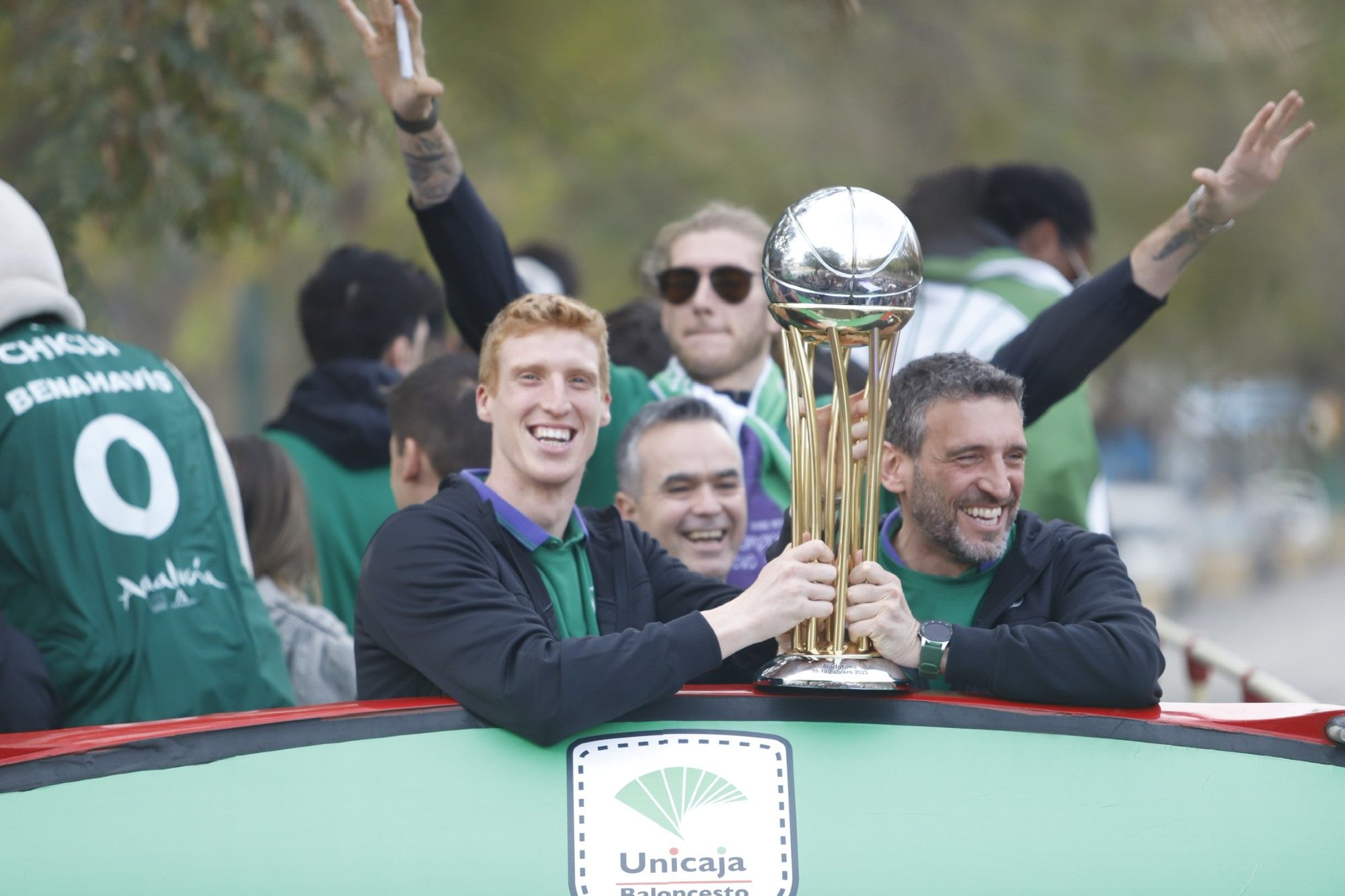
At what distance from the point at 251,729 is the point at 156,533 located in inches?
48.8

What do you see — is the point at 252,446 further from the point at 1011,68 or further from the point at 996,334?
the point at 1011,68

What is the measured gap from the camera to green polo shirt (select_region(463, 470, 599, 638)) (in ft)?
10.6

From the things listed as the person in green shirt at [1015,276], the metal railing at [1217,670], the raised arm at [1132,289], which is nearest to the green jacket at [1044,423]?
the person in green shirt at [1015,276]

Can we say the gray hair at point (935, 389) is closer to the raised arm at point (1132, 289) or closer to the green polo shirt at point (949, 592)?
the green polo shirt at point (949, 592)

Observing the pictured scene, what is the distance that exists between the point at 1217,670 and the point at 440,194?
9.26 ft

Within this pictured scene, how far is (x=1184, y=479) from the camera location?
81.7ft

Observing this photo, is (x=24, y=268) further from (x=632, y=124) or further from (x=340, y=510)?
(x=632, y=124)

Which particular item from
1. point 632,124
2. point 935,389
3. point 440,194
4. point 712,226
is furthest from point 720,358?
point 632,124

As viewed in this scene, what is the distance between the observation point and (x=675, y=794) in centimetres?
271

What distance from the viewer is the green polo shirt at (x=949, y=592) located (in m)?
3.41

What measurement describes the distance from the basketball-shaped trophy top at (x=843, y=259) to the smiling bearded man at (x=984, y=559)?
477 millimetres

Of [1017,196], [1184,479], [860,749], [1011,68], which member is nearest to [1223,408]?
[1184,479]

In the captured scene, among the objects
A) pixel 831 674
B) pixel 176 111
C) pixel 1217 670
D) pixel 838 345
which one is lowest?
pixel 831 674

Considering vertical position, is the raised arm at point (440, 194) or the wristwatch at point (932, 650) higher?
the raised arm at point (440, 194)
